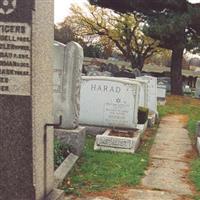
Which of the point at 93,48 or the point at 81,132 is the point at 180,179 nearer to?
the point at 81,132

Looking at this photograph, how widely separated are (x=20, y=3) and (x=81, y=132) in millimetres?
4280

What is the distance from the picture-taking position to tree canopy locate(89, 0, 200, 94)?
23406 millimetres

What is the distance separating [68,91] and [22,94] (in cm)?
392

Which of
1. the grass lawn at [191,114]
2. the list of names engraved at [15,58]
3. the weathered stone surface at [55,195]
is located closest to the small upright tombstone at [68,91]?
the grass lawn at [191,114]

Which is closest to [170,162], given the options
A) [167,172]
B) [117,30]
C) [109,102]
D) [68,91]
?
[167,172]

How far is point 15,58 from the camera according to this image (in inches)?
164

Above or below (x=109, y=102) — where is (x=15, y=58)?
above

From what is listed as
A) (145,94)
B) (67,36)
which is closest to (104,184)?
(145,94)

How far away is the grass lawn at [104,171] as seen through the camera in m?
6.39

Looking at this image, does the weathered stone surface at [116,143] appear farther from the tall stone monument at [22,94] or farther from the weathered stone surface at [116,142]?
the tall stone monument at [22,94]

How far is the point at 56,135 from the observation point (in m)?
7.80

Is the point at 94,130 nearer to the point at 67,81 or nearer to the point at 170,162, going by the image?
the point at 170,162

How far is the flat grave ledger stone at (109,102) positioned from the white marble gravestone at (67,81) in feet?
7.94

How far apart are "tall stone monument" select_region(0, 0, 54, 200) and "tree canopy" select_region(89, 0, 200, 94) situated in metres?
19.5
